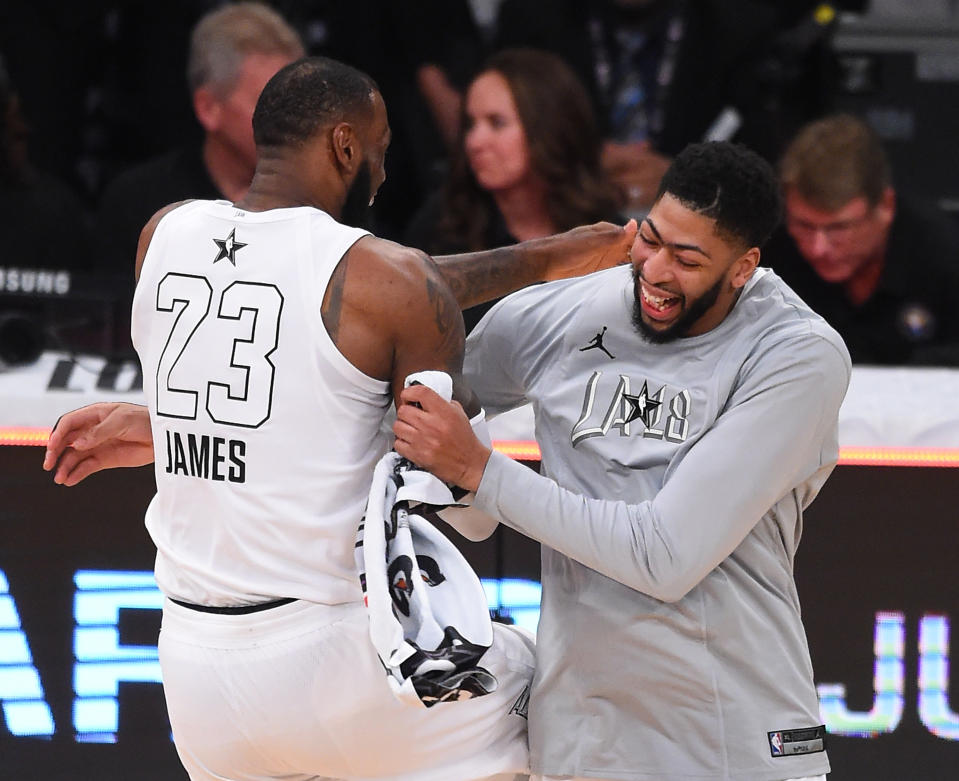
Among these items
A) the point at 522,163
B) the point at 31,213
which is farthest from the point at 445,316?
the point at 31,213

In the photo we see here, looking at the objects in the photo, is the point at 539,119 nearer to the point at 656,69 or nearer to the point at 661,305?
the point at 656,69

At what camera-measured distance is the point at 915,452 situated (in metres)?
3.53

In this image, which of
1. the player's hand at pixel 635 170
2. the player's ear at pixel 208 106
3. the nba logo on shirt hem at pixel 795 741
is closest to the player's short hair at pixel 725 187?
the nba logo on shirt hem at pixel 795 741

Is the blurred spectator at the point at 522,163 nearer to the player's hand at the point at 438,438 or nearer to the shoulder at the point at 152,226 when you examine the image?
the shoulder at the point at 152,226

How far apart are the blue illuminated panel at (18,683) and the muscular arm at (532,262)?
139 centimetres

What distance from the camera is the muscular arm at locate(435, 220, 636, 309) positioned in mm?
2986

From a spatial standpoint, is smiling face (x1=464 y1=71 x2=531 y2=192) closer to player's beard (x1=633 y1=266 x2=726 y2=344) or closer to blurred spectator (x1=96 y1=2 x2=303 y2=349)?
blurred spectator (x1=96 y1=2 x2=303 y2=349)

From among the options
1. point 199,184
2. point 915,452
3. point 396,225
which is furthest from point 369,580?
point 396,225

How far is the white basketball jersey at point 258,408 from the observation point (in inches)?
98.0

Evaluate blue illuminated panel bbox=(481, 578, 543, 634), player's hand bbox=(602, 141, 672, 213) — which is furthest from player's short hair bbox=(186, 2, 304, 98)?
blue illuminated panel bbox=(481, 578, 543, 634)

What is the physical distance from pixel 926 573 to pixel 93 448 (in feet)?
6.31

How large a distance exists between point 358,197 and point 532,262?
51cm

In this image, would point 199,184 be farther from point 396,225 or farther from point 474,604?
point 474,604

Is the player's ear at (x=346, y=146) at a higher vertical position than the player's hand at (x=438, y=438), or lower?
higher
